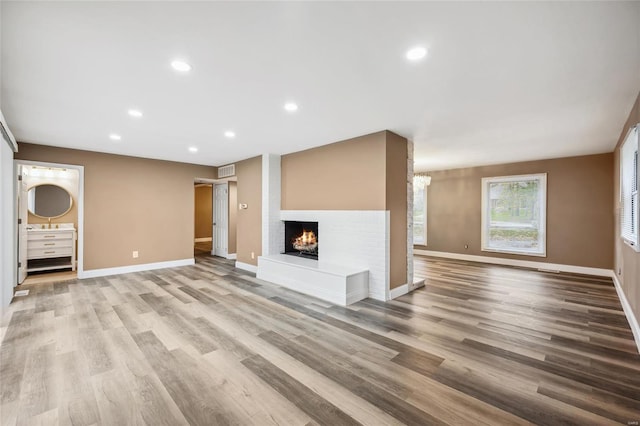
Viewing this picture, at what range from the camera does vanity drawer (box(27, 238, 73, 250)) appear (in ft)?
18.0

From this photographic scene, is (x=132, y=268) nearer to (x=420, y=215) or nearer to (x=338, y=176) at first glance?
(x=338, y=176)

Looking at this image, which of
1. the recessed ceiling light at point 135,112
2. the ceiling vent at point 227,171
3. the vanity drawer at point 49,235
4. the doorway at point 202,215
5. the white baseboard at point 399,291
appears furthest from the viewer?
the doorway at point 202,215

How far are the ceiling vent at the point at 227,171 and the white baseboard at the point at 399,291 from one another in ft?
15.0

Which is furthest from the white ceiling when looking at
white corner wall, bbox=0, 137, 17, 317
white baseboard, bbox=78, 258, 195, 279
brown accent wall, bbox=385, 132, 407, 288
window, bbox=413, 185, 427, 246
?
window, bbox=413, 185, 427, 246

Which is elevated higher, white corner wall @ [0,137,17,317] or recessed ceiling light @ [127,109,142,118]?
recessed ceiling light @ [127,109,142,118]

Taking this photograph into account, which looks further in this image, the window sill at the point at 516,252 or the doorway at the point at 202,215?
the doorway at the point at 202,215

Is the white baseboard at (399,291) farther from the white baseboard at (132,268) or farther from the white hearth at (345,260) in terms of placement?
the white baseboard at (132,268)

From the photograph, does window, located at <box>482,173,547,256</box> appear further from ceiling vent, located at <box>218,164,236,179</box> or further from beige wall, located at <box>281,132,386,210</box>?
ceiling vent, located at <box>218,164,236,179</box>

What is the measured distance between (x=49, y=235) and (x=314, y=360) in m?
6.33

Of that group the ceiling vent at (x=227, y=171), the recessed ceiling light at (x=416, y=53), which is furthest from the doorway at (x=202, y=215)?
the recessed ceiling light at (x=416, y=53)

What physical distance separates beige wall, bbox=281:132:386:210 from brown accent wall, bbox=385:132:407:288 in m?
0.15

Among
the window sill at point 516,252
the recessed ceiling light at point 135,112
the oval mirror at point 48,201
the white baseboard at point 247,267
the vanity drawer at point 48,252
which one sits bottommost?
the white baseboard at point 247,267

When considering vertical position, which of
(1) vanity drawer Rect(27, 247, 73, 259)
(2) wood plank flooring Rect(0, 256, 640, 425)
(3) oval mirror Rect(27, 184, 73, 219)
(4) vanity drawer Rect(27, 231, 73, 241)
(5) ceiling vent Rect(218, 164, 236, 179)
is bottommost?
(2) wood plank flooring Rect(0, 256, 640, 425)

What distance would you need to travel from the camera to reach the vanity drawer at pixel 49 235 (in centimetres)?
545
